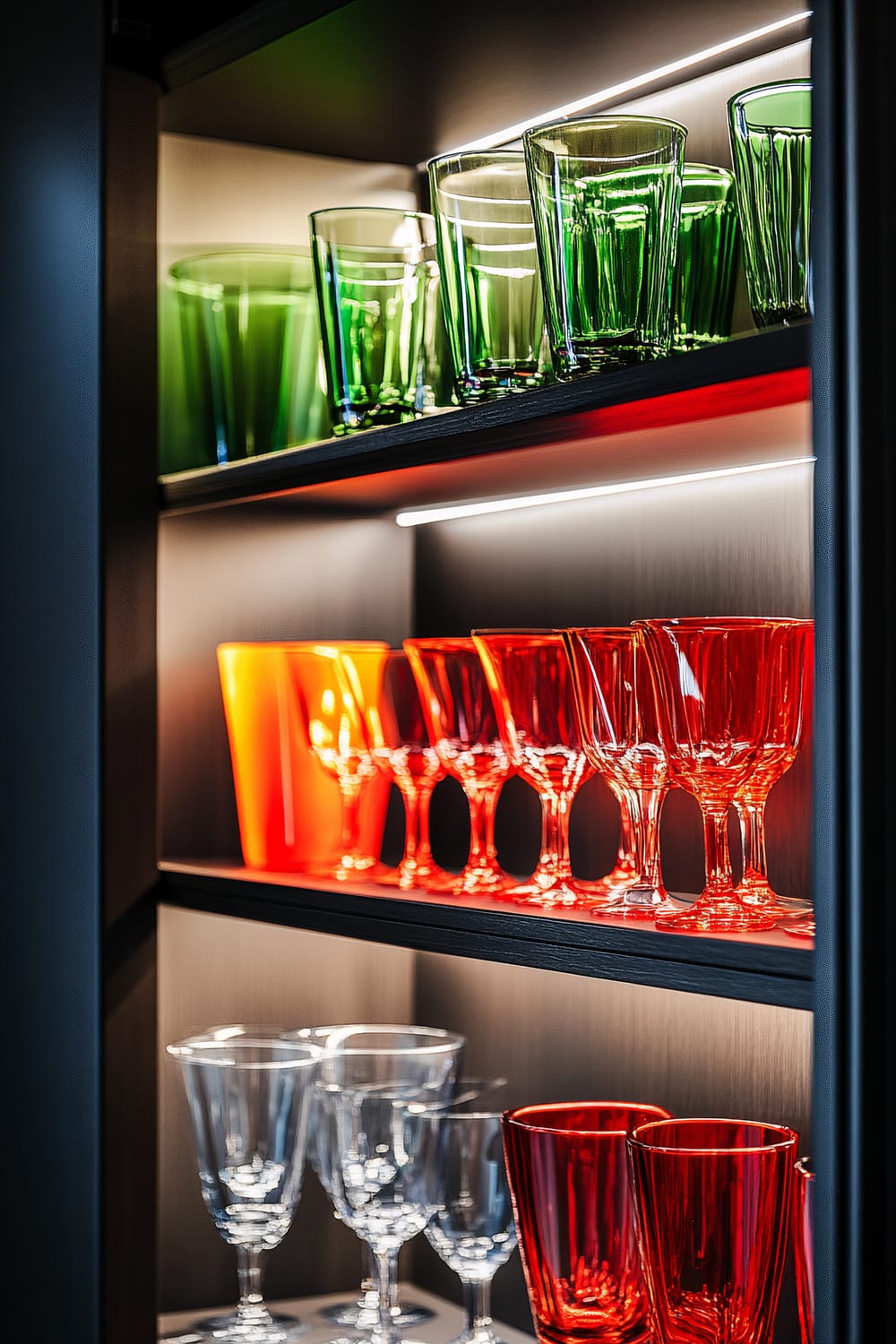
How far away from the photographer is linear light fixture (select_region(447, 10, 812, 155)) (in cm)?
128

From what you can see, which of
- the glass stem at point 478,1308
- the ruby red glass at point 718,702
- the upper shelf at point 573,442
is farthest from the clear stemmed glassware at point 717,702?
the glass stem at point 478,1308

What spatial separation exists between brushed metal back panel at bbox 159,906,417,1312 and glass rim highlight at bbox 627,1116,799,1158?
49cm

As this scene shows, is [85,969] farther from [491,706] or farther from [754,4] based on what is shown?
[754,4]

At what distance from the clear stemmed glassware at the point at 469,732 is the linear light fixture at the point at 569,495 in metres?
0.26

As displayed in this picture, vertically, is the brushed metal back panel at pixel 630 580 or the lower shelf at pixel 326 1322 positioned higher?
the brushed metal back panel at pixel 630 580

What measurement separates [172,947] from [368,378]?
21.8 inches

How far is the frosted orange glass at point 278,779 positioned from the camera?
151cm

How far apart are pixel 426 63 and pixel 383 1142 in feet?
2.98

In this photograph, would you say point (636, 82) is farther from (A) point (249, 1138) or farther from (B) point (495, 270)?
(A) point (249, 1138)

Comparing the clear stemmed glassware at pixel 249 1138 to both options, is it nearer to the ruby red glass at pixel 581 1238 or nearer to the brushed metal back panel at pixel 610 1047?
the brushed metal back panel at pixel 610 1047

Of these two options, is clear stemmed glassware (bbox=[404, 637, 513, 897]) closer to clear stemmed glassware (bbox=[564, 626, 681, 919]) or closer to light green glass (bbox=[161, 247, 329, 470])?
clear stemmed glassware (bbox=[564, 626, 681, 919])

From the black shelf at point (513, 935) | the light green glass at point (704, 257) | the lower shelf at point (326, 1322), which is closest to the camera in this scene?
the black shelf at point (513, 935)

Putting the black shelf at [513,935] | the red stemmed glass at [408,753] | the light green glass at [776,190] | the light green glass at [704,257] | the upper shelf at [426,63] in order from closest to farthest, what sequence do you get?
the black shelf at [513,935] → the light green glass at [776,190] → the light green glass at [704,257] → the upper shelf at [426,63] → the red stemmed glass at [408,753]
